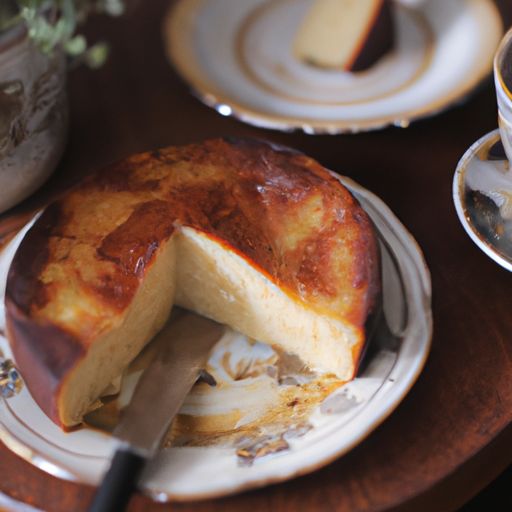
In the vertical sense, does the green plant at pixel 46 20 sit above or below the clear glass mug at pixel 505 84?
below

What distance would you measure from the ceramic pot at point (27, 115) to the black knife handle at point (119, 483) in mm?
484

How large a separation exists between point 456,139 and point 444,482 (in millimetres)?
595

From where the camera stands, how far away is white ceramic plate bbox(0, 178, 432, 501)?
Answer: 2.49 ft

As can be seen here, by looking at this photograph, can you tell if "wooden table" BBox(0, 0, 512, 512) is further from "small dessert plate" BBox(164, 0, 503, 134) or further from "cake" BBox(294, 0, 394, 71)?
"cake" BBox(294, 0, 394, 71)

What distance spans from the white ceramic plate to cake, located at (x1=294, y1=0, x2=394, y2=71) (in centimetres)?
49

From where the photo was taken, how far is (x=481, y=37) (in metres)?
1.32

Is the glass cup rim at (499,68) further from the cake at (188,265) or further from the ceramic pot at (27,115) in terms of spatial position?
the ceramic pot at (27,115)

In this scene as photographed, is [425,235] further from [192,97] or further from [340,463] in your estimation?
[192,97]

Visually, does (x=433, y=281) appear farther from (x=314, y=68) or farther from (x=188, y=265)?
(x=314, y=68)

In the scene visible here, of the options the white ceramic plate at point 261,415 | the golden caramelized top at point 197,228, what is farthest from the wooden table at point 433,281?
the golden caramelized top at point 197,228

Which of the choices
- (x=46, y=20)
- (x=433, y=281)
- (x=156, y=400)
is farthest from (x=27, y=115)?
(x=433, y=281)

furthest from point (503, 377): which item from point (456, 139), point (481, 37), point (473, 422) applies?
point (481, 37)

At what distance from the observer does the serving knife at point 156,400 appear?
720mm

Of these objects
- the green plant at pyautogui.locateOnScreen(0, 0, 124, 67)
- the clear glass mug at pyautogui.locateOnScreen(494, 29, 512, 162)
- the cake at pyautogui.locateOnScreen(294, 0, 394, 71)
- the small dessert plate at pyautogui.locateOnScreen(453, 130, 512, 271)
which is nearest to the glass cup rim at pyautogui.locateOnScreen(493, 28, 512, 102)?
the clear glass mug at pyautogui.locateOnScreen(494, 29, 512, 162)
